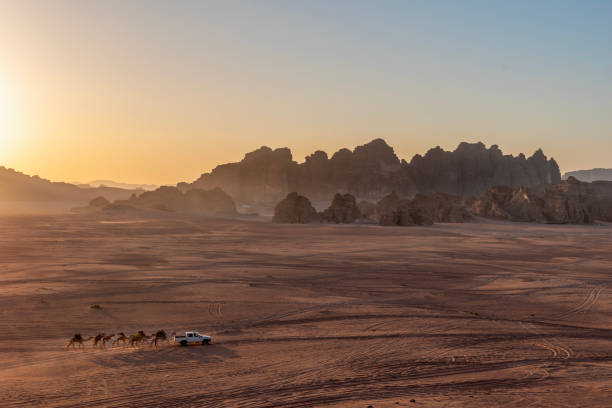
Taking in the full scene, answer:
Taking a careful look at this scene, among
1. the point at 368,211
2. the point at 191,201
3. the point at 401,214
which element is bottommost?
the point at 401,214

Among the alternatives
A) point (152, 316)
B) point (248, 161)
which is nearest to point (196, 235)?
point (152, 316)

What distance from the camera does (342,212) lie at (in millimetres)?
75375

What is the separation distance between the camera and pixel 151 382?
1054 centimetres

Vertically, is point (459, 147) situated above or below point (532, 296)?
above

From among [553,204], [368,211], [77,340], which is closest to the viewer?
[77,340]

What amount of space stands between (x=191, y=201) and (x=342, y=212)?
145ft

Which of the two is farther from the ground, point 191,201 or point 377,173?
point 377,173

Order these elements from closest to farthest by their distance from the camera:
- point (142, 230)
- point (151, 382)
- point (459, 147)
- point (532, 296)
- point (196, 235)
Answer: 1. point (151, 382)
2. point (532, 296)
3. point (196, 235)
4. point (142, 230)
5. point (459, 147)

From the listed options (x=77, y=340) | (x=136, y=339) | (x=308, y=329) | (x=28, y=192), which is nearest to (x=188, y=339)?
(x=136, y=339)

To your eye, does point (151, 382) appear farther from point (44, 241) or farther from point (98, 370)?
point (44, 241)

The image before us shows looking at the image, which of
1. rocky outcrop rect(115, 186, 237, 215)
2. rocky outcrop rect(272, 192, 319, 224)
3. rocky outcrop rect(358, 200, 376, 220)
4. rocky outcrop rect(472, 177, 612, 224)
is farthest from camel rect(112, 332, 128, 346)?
rocky outcrop rect(115, 186, 237, 215)

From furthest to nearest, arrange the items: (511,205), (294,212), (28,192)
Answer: (28,192) < (511,205) < (294,212)

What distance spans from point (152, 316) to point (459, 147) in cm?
15927

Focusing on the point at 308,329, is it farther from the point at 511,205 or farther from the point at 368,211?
the point at 511,205
